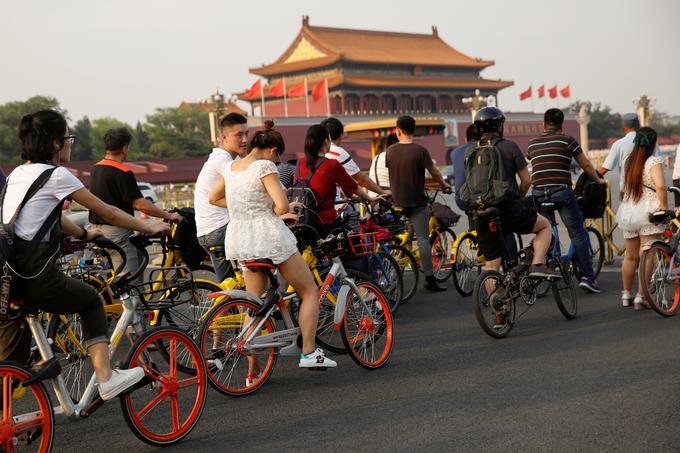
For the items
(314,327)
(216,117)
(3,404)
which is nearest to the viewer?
(3,404)

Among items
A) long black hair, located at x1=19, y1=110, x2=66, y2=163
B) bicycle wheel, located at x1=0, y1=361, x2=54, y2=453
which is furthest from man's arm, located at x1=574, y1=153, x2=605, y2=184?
bicycle wheel, located at x1=0, y1=361, x2=54, y2=453

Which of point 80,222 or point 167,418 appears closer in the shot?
point 167,418

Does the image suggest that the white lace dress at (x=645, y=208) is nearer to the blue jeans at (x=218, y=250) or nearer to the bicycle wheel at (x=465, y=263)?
the bicycle wheel at (x=465, y=263)

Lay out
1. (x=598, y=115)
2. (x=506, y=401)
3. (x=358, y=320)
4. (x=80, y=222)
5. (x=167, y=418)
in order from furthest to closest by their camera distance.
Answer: (x=598, y=115) → (x=80, y=222) → (x=358, y=320) → (x=506, y=401) → (x=167, y=418)

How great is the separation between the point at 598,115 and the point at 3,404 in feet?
280

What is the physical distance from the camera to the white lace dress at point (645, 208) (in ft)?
21.1

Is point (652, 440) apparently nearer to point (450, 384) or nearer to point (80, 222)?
point (450, 384)

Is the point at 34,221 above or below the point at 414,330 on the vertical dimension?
above

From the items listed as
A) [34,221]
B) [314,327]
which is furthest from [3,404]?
[314,327]

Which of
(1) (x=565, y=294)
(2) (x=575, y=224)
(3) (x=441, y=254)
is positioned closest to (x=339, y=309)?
(1) (x=565, y=294)

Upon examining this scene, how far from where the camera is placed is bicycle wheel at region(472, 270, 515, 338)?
571 cm

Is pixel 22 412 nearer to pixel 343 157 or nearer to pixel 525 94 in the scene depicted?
pixel 343 157

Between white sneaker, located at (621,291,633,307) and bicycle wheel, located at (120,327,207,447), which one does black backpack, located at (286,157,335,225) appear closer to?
bicycle wheel, located at (120,327,207,447)

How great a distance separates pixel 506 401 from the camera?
4.35 meters
